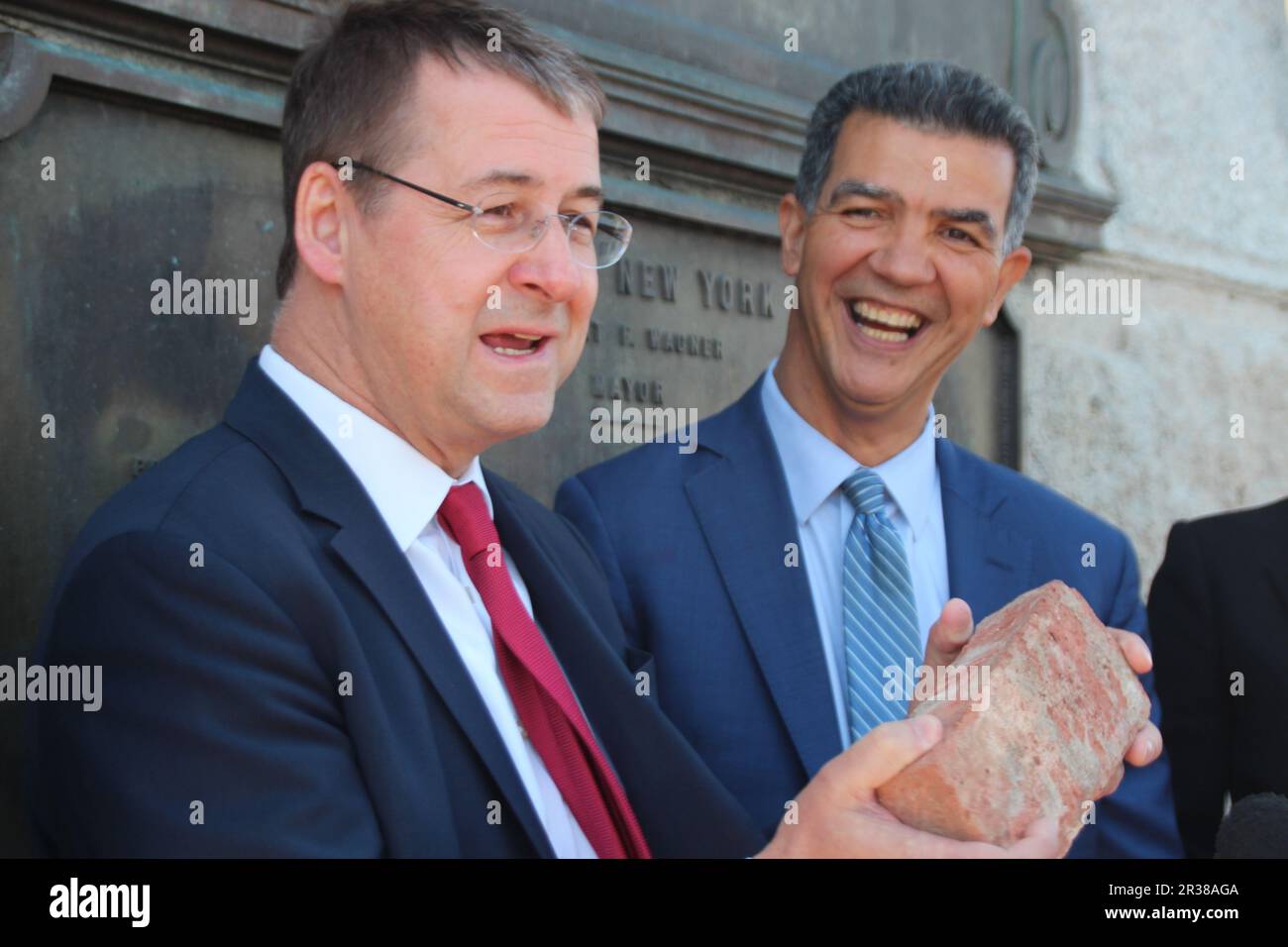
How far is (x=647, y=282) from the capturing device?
11.5 ft

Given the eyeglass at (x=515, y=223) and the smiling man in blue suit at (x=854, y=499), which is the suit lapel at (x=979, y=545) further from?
the eyeglass at (x=515, y=223)

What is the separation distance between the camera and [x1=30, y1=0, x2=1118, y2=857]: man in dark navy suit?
168 cm

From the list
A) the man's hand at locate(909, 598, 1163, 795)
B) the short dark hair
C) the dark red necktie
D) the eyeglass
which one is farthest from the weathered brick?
the short dark hair

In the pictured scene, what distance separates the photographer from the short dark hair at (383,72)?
212 centimetres

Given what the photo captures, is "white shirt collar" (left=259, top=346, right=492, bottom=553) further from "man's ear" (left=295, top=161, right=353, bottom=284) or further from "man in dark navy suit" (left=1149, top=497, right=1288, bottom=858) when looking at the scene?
"man in dark navy suit" (left=1149, top=497, right=1288, bottom=858)

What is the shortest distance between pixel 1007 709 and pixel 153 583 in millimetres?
989

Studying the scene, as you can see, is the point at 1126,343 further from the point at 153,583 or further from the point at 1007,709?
the point at 153,583

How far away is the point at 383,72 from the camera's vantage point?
7.02 ft

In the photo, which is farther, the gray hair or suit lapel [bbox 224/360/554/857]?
the gray hair

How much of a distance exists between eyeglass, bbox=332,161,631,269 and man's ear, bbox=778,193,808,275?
0.97 meters

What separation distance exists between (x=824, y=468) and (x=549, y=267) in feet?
3.26

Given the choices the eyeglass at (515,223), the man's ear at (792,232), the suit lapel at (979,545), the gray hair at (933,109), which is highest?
the gray hair at (933,109)

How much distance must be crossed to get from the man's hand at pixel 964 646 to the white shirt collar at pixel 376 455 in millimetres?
726

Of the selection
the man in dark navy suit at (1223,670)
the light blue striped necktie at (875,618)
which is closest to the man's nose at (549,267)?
the light blue striped necktie at (875,618)
